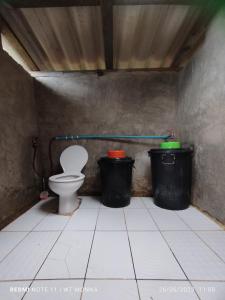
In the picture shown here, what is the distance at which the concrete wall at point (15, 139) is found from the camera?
1.44 m

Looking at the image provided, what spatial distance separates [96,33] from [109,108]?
2.79 feet

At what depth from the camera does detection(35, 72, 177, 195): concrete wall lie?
210 cm

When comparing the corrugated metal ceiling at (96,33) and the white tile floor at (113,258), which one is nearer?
the white tile floor at (113,258)

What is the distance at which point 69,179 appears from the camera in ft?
5.02

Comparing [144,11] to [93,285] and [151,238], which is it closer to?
[151,238]

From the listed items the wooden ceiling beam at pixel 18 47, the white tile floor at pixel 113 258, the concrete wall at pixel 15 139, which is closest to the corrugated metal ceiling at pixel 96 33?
the wooden ceiling beam at pixel 18 47

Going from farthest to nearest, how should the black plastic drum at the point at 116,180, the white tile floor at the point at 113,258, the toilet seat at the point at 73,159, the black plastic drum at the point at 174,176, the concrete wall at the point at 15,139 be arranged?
the toilet seat at the point at 73,159 < the black plastic drum at the point at 116,180 < the black plastic drum at the point at 174,176 < the concrete wall at the point at 15,139 < the white tile floor at the point at 113,258

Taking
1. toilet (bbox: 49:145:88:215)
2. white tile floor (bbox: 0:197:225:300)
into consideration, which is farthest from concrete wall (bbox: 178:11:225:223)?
toilet (bbox: 49:145:88:215)

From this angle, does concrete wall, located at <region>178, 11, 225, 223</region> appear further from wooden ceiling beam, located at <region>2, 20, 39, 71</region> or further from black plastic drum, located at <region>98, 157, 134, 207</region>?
wooden ceiling beam, located at <region>2, 20, 39, 71</region>

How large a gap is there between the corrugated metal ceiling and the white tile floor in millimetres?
1876

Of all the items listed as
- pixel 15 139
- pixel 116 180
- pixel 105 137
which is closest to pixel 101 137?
pixel 105 137

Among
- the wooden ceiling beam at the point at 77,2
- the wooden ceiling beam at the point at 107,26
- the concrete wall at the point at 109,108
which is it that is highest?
the wooden ceiling beam at the point at 77,2

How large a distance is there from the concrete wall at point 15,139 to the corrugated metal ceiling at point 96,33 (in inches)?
13.5

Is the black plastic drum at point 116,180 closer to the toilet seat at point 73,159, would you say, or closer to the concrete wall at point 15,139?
the toilet seat at point 73,159
